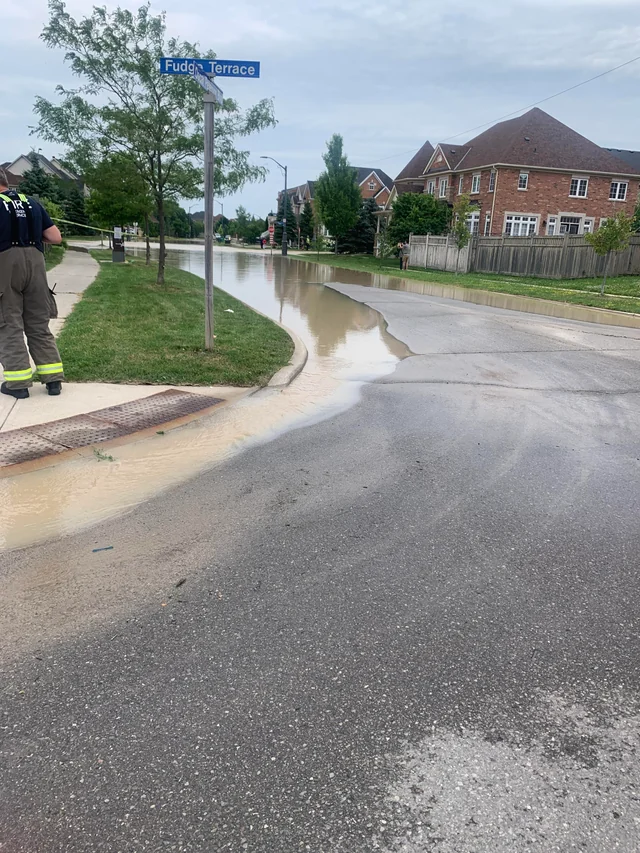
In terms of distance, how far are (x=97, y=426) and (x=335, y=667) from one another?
12.2 ft

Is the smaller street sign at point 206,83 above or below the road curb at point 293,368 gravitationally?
above

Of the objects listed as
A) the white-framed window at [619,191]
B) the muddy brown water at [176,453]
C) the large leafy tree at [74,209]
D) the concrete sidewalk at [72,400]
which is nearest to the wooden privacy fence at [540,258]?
the white-framed window at [619,191]

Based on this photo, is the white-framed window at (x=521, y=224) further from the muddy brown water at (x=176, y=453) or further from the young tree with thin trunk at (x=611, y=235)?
the muddy brown water at (x=176, y=453)

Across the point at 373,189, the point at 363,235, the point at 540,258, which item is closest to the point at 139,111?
the point at 540,258

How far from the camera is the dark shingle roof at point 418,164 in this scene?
55.3 meters

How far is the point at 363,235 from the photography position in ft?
195

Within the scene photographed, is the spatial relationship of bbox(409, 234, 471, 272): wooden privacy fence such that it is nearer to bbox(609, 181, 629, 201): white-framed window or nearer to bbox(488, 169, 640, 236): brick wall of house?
bbox(488, 169, 640, 236): brick wall of house

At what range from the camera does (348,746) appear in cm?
230

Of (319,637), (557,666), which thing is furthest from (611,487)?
(319,637)

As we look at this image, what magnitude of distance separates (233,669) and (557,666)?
1.42 m

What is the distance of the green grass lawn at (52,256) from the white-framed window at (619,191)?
3717 cm

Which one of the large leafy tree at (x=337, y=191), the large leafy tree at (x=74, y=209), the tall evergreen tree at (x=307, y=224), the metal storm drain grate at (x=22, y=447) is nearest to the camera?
the metal storm drain grate at (x=22, y=447)

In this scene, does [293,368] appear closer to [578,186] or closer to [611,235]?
[611,235]

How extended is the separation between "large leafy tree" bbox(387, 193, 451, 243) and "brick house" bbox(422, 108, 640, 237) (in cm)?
276
